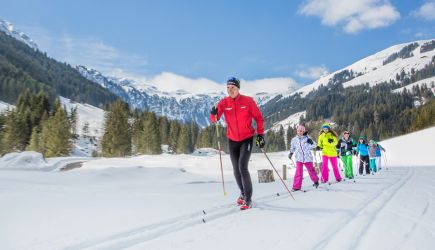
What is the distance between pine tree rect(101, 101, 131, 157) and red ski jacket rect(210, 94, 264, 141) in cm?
6284

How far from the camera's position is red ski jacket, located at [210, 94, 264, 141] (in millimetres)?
7246

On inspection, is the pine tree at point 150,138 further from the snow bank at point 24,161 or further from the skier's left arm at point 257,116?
the skier's left arm at point 257,116

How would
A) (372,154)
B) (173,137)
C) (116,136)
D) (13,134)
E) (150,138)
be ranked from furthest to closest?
(173,137)
(150,138)
(116,136)
(13,134)
(372,154)

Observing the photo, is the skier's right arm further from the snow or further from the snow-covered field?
the snow

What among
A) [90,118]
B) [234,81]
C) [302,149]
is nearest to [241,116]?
[234,81]

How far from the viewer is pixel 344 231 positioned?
4.88 meters

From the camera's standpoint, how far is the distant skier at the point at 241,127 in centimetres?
725

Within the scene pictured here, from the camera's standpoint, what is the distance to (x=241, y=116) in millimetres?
7285

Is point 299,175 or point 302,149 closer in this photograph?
point 299,175

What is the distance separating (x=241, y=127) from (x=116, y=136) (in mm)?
63577

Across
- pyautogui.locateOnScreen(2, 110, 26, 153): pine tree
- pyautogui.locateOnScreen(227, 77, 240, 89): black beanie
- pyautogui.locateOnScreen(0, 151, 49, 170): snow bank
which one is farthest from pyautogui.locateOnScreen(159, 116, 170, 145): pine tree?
pyautogui.locateOnScreen(227, 77, 240, 89): black beanie

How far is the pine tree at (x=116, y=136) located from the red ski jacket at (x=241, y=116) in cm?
6284

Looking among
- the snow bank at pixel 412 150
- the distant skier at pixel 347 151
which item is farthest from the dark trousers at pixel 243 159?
the snow bank at pixel 412 150

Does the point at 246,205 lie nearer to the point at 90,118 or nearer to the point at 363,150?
the point at 363,150
